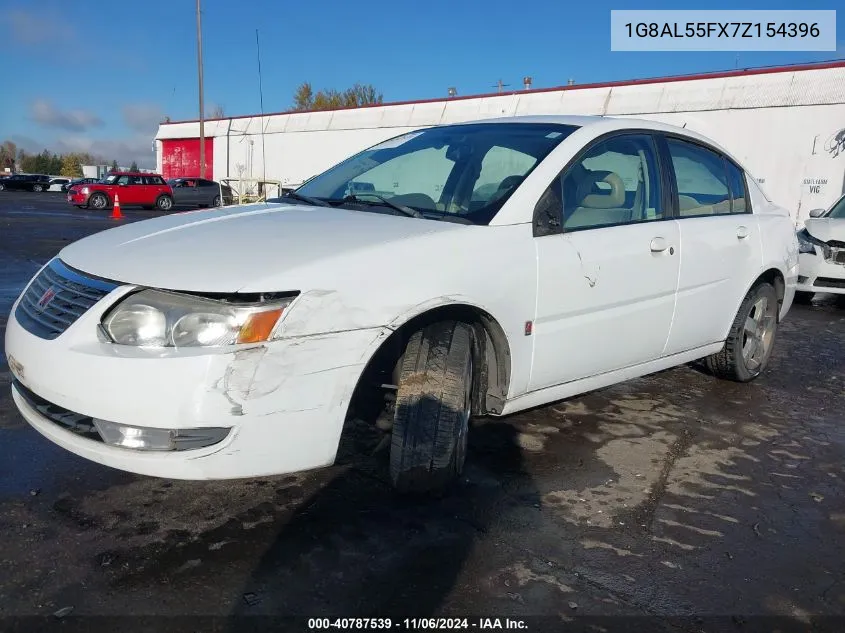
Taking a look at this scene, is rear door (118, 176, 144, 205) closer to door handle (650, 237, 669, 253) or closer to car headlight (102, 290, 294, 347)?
door handle (650, 237, 669, 253)

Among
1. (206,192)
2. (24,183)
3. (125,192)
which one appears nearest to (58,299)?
(125,192)

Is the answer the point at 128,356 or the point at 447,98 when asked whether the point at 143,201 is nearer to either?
the point at 447,98

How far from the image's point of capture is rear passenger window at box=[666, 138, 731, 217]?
3822mm

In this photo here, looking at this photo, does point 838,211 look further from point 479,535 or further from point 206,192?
point 206,192

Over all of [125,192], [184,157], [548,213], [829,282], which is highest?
[184,157]

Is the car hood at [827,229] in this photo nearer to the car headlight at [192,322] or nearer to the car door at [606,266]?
the car door at [606,266]

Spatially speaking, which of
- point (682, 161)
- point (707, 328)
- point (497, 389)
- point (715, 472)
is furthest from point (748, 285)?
point (497, 389)

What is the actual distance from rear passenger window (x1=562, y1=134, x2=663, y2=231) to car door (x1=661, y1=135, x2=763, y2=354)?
0.65ft

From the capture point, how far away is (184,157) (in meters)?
37.6

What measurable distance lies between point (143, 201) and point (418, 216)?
86.3ft

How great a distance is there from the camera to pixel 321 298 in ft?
7.43

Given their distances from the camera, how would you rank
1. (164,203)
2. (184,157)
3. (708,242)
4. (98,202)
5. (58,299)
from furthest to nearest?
(184,157) → (164,203) → (98,202) → (708,242) → (58,299)

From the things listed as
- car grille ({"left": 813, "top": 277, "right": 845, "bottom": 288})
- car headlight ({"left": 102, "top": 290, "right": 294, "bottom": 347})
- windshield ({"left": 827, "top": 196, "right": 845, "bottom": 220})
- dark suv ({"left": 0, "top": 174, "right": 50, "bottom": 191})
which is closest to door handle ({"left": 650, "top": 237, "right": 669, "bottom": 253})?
→ car headlight ({"left": 102, "top": 290, "right": 294, "bottom": 347})

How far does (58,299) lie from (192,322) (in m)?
0.66
